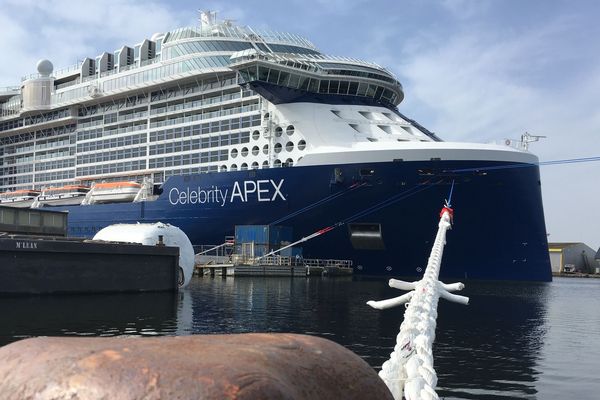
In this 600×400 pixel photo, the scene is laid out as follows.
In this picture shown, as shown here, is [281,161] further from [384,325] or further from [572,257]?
[572,257]

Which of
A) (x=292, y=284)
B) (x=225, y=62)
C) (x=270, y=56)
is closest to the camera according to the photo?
(x=292, y=284)

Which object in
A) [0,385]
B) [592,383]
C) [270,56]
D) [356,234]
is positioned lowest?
[592,383]

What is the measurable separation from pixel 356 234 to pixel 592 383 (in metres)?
27.9

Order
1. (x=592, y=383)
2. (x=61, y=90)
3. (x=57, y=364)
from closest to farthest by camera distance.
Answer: (x=57, y=364)
(x=592, y=383)
(x=61, y=90)

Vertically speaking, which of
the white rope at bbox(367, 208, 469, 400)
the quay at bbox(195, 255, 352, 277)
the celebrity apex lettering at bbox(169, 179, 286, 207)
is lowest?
the white rope at bbox(367, 208, 469, 400)

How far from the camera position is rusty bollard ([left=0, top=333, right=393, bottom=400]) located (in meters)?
1.99

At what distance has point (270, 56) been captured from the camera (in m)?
42.5

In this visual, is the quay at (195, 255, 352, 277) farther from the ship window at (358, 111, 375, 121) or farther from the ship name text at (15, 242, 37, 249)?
the ship name text at (15, 242, 37, 249)

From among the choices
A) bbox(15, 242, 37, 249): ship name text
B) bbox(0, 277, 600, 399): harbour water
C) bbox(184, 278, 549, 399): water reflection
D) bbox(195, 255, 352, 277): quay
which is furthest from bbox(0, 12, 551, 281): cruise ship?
bbox(15, 242, 37, 249): ship name text

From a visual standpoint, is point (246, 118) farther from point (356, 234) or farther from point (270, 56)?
point (356, 234)

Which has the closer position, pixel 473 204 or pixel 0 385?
pixel 0 385

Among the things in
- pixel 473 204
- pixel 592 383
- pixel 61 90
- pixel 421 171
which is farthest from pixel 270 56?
pixel 592 383

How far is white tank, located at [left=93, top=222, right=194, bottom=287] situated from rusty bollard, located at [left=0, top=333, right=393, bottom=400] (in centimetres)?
2851

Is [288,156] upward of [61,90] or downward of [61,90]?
downward
